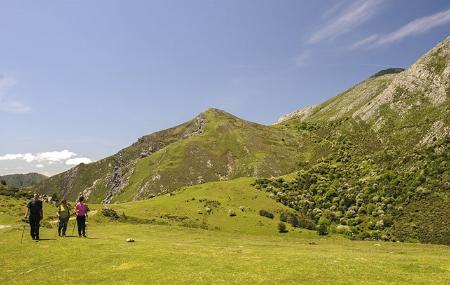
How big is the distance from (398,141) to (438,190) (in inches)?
1694

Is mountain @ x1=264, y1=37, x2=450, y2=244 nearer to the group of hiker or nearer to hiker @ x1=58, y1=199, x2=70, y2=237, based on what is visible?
the group of hiker

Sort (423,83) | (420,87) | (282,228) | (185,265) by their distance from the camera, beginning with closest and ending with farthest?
(185,265), (282,228), (420,87), (423,83)

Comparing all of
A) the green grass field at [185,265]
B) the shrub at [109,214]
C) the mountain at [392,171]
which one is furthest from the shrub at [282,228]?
the green grass field at [185,265]

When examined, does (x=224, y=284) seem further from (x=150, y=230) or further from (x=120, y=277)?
(x=150, y=230)

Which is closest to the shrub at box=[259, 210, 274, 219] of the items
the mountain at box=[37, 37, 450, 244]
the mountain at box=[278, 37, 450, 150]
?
the mountain at box=[37, 37, 450, 244]

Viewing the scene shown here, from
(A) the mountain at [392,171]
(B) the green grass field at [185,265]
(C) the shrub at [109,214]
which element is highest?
(A) the mountain at [392,171]

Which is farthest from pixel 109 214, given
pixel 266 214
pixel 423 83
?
pixel 423 83

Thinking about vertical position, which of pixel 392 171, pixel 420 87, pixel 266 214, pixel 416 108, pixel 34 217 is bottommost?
pixel 266 214

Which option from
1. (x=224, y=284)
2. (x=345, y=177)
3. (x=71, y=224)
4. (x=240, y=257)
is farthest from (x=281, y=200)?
(x=224, y=284)

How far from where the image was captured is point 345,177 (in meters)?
123

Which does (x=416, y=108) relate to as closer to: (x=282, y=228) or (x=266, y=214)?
(x=266, y=214)

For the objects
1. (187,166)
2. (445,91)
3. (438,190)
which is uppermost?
(445,91)

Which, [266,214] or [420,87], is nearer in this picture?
[266,214]

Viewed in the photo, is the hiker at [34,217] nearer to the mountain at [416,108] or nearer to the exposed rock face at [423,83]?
the mountain at [416,108]
